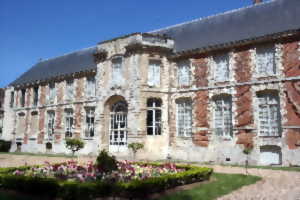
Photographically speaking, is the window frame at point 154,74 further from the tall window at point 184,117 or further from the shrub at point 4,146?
the shrub at point 4,146

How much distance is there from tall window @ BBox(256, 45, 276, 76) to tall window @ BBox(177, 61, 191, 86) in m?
3.74

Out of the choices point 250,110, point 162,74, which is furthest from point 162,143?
point 250,110

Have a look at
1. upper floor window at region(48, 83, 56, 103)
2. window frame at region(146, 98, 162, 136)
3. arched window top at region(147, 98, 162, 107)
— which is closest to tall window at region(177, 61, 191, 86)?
arched window top at region(147, 98, 162, 107)

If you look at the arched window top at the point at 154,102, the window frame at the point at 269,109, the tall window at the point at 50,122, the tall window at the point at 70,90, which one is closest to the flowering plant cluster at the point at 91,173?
the window frame at the point at 269,109

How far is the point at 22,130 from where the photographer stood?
26.3 meters

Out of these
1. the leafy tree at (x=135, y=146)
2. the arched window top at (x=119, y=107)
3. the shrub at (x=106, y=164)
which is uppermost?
the arched window top at (x=119, y=107)

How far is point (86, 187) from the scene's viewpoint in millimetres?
6180

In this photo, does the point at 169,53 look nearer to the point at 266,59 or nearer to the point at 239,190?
the point at 266,59

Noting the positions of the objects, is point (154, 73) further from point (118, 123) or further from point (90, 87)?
point (90, 87)

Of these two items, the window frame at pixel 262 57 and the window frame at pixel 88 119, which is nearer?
the window frame at pixel 262 57

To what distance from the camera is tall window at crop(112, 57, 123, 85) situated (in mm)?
18266

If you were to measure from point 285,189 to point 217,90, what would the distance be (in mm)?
8307

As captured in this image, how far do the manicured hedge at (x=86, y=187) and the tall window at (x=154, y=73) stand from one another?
10097mm

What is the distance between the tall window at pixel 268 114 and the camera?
559 inches
